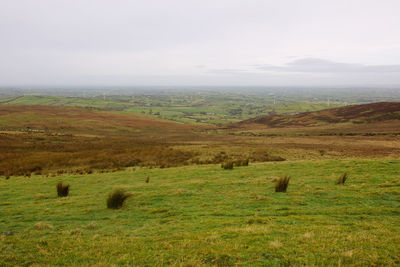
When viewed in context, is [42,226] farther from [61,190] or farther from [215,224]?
[215,224]

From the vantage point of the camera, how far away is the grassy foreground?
574cm

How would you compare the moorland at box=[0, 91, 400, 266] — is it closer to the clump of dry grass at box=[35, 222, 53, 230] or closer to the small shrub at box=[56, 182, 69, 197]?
the clump of dry grass at box=[35, 222, 53, 230]

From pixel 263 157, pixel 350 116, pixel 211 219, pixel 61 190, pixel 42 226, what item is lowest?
pixel 263 157

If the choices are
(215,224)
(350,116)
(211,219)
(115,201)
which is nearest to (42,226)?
(115,201)

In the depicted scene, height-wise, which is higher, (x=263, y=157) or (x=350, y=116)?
(x=350, y=116)

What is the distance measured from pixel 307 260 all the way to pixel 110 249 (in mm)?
5092

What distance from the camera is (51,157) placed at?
87.1 feet

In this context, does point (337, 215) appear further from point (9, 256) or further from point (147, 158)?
point (147, 158)

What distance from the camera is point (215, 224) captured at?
8.02 metres

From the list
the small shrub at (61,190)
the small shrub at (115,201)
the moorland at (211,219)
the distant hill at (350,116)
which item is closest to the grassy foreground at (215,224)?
the moorland at (211,219)

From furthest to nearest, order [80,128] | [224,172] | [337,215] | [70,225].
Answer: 1. [80,128]
2. [224,172]
3. [70,225]
4. [337,215]

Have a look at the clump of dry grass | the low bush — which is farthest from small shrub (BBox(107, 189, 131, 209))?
the low bush

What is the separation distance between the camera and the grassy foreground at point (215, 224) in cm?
574

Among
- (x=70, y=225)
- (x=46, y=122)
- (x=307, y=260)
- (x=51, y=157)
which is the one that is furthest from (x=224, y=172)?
(x=46, y=122)
